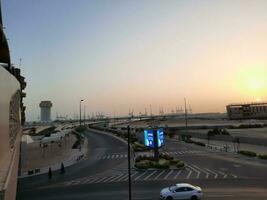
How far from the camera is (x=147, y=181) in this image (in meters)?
35.6

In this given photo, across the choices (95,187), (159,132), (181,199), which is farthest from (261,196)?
(159,132)

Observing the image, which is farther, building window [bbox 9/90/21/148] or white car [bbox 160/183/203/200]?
white car [bbox 160/183/203/200]

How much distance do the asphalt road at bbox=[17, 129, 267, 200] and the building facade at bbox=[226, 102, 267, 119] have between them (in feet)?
127

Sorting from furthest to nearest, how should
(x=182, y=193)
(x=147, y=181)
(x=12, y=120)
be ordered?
1. (x=147, y=181)
2. (x=182, y=193)
3. (x=12, y=120)

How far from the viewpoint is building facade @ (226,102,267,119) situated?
87188 millimetres

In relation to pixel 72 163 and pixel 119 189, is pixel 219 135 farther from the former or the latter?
pixel 119 189

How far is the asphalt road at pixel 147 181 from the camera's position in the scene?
96.8 ft

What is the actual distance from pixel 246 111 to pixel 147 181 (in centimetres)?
5903

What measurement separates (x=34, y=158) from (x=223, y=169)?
111 feet

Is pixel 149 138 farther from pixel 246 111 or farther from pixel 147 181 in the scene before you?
pixel 246 111

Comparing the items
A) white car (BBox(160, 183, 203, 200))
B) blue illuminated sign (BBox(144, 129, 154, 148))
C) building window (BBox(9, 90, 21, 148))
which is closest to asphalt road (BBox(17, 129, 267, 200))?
white car (BBox(160, 183, 203, 200))

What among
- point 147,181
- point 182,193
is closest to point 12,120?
point 182,193

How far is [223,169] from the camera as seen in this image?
42.2m

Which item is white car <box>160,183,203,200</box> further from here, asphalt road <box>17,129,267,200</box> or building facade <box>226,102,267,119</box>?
building facade <box>226,102,267,119</box>
